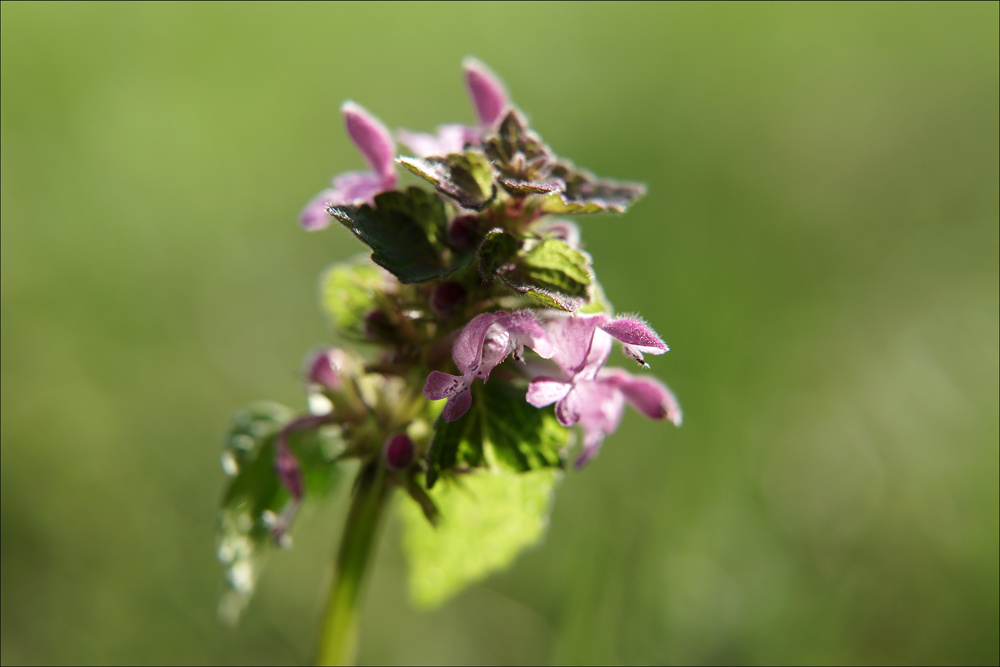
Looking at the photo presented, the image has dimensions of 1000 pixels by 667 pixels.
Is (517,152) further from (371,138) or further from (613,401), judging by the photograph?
(613,401)

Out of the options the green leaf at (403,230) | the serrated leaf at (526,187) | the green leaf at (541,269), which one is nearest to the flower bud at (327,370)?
the green leaf at (403,230)

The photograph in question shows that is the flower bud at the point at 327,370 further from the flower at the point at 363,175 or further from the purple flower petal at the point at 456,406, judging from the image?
the purple flower petal at the point at 456,406

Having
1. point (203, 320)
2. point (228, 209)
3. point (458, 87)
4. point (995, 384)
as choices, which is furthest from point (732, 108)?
point (203, 320)

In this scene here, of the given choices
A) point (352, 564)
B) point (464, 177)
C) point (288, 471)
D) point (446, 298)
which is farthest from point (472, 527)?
point (464, 177)

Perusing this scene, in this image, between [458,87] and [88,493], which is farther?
[458,87]

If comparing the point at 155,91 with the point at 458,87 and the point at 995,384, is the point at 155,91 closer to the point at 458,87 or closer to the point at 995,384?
the point at 458,87
